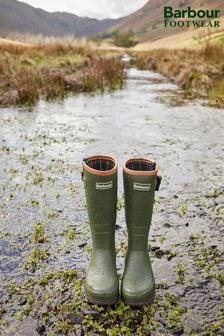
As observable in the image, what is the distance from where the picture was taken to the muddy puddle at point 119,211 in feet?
8.96

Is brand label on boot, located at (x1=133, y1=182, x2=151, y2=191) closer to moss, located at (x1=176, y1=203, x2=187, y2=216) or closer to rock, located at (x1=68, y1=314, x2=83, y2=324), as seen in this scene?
rock, located at (x1=68, y1=314, x2=83, y2=324)

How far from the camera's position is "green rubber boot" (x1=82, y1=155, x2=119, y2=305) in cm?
273

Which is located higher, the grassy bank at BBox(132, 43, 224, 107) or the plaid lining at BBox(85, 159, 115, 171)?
the plaid lining at BBox(85, 159, 115, 171)

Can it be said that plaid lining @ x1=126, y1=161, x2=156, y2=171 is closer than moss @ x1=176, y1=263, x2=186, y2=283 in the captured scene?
Yes

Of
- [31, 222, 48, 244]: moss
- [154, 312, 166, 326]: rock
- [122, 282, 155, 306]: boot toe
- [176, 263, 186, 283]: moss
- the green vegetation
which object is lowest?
the green vegetation

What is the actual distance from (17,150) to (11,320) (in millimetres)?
4768

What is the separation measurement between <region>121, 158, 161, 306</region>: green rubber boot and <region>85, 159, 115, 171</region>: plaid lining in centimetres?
13

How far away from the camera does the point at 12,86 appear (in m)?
12.3

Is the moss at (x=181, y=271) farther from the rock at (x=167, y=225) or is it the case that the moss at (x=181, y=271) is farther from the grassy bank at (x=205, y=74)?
the grassy bank at (x=205, y=74)

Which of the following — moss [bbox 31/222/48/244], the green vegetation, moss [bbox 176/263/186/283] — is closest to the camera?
moss [bbox 176/263/186/283]

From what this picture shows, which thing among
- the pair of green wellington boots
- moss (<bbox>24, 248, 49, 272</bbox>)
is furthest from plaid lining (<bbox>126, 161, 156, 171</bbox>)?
moss (<bbox>24, 248, 49, 272</bbox>)

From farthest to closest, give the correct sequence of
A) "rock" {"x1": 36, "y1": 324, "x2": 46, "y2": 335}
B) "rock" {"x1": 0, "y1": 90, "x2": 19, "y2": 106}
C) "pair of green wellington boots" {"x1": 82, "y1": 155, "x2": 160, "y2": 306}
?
"rock" {"x1": 0, "y1": 90, "x2": 19, "y2": 106} → "pair of green wellington boots" {"x1": 82, "y1": 155, "x2": 160, "y2": 306} → "rock" {"x1": 36, "y1": 324, "x2": 46, "y2": 335}

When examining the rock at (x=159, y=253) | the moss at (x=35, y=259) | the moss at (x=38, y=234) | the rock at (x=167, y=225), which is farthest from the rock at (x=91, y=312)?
the rock at (x=167, y=225)

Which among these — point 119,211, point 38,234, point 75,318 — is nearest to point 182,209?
point 119,211
